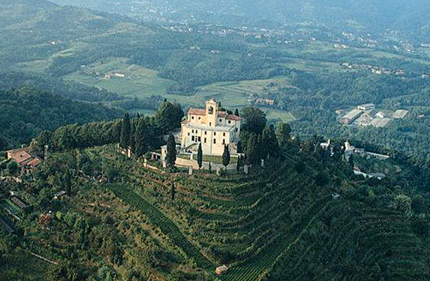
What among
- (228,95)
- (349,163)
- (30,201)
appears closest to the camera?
(30,201)

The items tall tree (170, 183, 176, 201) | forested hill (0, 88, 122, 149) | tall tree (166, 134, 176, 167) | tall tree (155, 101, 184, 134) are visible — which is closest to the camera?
tall tree (170, 183, 176, 201)

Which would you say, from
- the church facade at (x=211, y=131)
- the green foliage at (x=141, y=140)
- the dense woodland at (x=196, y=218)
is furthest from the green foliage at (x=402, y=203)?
Result: the green foliage at (x=141, y=140)

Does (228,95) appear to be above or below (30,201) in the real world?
below

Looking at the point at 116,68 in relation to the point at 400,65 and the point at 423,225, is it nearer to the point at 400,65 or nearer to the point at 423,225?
the point at 400,65

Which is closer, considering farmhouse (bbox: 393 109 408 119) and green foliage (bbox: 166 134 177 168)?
green foliage (bbox: 166 134 177 168)

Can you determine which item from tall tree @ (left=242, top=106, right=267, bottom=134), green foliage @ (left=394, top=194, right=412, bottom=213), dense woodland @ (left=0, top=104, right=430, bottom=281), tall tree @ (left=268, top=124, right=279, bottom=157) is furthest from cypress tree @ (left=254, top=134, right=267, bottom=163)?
green foliage @ (left=394, top=194, right=412, bottom=213)

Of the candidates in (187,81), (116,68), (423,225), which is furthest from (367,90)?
(423,225)

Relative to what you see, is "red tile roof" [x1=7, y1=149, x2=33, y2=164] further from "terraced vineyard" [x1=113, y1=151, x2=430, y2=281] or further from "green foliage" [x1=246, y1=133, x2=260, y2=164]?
"green foliage" [x1=246, y1=133, x2=260, y2=164]
